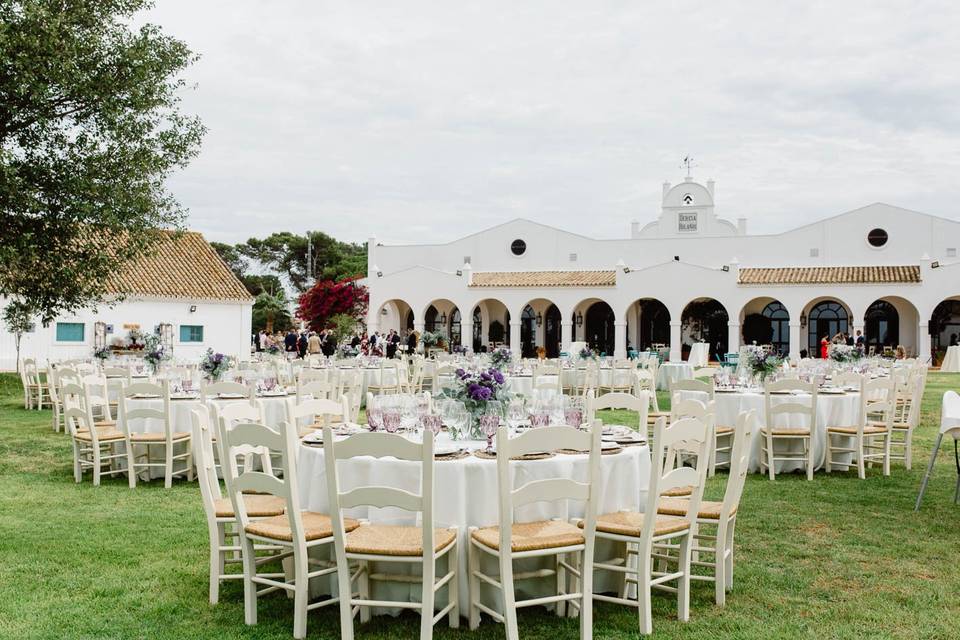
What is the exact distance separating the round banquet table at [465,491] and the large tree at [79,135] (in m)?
9.81

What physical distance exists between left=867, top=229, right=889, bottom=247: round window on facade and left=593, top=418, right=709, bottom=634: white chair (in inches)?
1270

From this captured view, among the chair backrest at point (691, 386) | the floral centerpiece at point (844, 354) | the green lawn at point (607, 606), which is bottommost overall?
the green lawn at point (607, 606)

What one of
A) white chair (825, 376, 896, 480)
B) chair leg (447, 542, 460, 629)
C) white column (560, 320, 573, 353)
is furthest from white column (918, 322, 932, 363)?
chair leg (447, 542, 460, 629)

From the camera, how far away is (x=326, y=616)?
16.1 ft

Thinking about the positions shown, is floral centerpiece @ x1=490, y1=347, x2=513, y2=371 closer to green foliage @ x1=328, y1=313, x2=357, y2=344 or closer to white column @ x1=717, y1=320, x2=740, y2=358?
white column @ x1=717, y1=320, x2=740, y2=358

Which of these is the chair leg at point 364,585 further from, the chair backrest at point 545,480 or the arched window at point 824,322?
the arched window at point 824,322

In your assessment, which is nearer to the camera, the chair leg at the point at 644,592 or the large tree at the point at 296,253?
the chair leg at the point at 644,592

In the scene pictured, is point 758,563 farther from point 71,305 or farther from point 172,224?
point 172,224

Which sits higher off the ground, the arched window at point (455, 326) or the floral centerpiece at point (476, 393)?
the arched window at point (455, 326)

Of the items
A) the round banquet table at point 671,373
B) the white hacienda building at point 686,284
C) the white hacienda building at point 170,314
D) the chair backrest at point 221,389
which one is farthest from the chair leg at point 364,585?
the white hacienda building at point 686,284

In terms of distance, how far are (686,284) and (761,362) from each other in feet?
76.8

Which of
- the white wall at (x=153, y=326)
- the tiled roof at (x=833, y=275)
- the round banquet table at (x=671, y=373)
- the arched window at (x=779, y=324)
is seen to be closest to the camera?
the round banquet table at (x=671, y=373)

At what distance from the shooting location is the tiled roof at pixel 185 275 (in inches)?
1217

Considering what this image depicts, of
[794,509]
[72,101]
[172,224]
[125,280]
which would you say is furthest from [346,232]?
[794,509]
